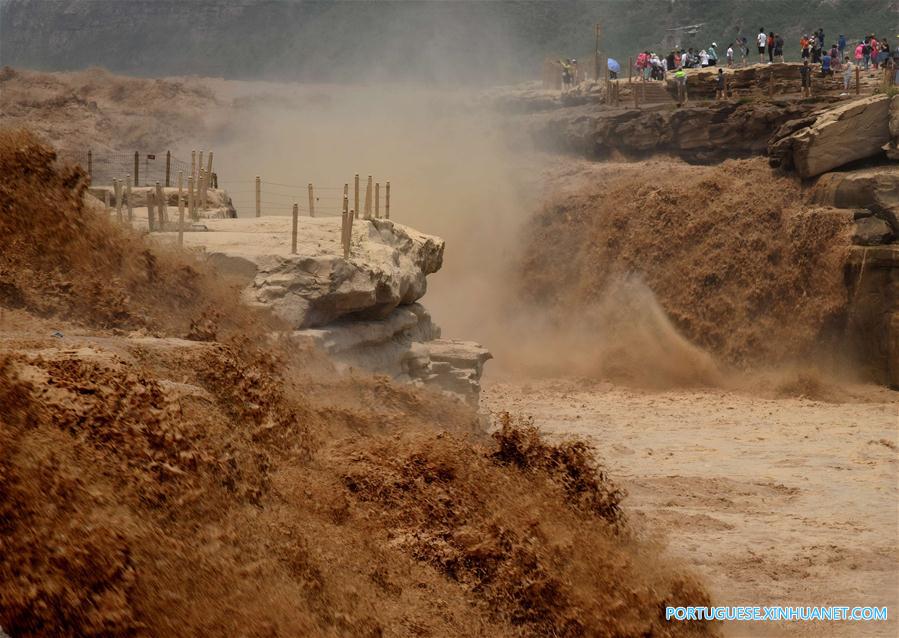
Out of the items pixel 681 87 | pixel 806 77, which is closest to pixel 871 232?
pixel 806 77

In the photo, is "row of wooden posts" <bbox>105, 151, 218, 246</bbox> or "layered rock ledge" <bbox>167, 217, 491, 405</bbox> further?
"row of wooden posts" <bbox>105, 151, 218, 246</bbox>

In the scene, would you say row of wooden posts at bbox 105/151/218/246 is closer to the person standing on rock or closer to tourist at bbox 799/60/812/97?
tourist at bbox 799/60/812/97

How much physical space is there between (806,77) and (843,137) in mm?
6185

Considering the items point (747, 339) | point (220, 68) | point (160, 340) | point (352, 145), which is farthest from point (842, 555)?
point (220, 68)

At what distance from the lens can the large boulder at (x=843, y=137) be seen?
2427 centimetres

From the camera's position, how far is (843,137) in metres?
24.5

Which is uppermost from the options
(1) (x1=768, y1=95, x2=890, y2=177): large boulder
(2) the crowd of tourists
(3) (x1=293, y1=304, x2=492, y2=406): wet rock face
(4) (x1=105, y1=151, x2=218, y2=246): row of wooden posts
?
(2) the crowd of tourists

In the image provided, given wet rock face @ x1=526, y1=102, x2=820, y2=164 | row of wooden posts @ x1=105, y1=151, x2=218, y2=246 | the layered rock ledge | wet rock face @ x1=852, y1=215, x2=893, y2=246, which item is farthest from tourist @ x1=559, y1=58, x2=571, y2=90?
row of wooden posts @ x1=105, y1=151, x2=218, y2=246

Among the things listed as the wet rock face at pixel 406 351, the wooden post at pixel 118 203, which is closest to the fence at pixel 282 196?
the wet rock face at pixel 406 351

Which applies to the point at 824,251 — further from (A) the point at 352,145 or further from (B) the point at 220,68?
(B) the point at 220,68

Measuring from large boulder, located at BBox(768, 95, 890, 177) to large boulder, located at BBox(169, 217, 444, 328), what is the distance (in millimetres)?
10587

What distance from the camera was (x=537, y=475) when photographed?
11.5 meters

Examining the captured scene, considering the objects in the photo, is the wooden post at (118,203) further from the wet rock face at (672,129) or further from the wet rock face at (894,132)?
the wet rock face at (672,129)

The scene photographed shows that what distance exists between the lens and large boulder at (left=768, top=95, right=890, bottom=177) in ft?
79.6
